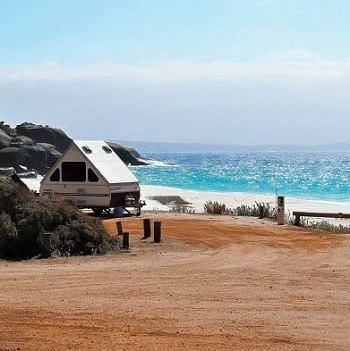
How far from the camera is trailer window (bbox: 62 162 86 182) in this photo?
1121 inches

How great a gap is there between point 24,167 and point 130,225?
173ft

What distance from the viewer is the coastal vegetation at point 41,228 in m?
18.1

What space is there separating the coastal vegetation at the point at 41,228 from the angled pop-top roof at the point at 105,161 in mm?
8670

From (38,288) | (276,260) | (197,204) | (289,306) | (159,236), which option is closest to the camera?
(289,306)

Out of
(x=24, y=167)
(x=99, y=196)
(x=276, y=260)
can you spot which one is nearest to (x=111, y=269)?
(x=276, y=260)

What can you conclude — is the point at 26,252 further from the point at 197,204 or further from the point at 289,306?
the point at 197,204

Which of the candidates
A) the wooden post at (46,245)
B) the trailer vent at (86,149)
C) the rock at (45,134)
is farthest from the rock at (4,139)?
the wooden post at (46,245)

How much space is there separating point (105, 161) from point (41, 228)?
1119cm

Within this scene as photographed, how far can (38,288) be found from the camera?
13664mm

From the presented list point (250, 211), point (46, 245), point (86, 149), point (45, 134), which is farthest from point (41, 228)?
point (45, 134)

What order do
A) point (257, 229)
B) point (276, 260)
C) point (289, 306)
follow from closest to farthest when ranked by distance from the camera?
1. point (289, 306)
2. point (276, 260)
3. point (257, 229)

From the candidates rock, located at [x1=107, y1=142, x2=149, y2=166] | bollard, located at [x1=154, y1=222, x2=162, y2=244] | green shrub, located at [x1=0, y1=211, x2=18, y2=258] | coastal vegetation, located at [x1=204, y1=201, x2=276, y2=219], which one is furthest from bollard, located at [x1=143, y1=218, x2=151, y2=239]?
rock, located at [x1=107, y1=142, x2=149, y2=166]

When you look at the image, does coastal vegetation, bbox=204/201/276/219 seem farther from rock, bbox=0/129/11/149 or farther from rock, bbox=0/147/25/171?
rock, bbox=0/129/11/149

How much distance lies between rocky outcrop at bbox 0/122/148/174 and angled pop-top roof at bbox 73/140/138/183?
145 feet
